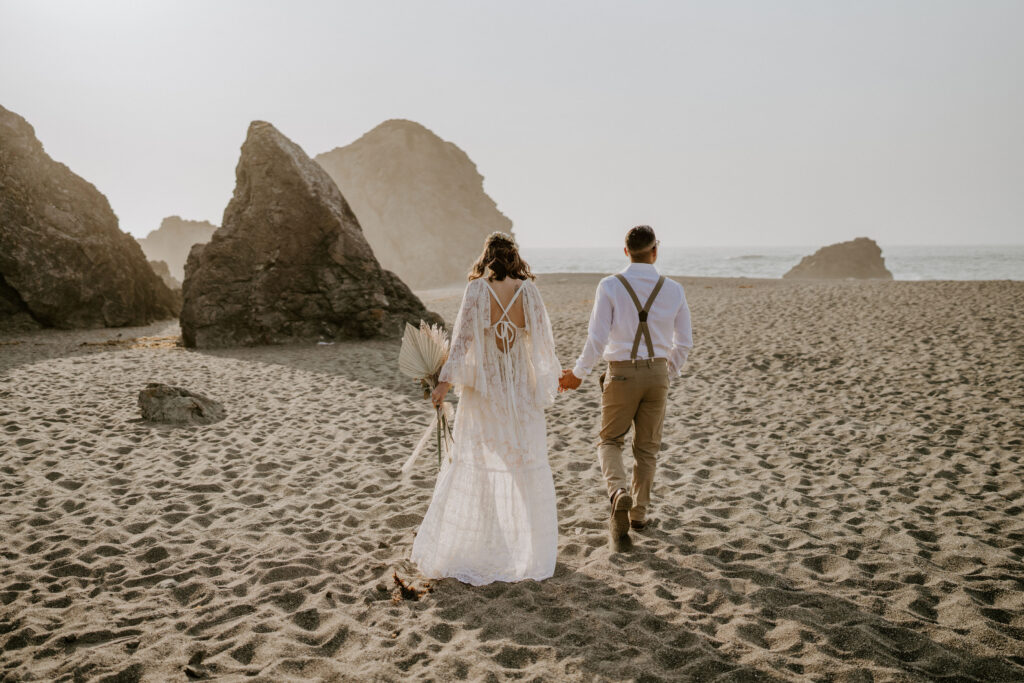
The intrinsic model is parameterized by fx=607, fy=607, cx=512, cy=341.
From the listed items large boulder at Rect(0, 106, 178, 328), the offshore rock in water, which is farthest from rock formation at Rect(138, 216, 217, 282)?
the offshore rock in water

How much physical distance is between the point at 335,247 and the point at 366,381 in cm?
554

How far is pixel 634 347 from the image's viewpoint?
3979 mm

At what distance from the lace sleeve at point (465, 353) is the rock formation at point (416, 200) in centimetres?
8543

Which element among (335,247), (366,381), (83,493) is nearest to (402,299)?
(335,247)

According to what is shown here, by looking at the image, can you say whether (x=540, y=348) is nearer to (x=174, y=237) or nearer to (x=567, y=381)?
(x=567, y=381)

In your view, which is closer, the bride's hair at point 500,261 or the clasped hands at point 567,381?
the bride's hair at point 500,261

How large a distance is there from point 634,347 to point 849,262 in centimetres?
6995

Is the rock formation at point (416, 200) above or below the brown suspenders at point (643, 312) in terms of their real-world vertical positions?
above

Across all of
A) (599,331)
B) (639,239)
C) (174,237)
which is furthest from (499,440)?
(174,237)

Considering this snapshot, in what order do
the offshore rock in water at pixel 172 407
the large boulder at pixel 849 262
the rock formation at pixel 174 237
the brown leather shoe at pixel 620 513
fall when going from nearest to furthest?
the brown leather shoe at pixel 620 513
the offshore rock in water at pixel 172 407
the large boulder at pixel 849 262
the rock formation at pixel 174 237

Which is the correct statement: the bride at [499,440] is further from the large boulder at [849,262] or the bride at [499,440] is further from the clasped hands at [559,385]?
the large boulder at [849,262]

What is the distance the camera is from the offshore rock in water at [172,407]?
7.50 m

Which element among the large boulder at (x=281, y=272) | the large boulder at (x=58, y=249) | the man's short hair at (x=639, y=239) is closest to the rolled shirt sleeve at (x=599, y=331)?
the man's short hair at (x=639, y=239)

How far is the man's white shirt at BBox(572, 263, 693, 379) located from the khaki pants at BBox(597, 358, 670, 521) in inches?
4.0
